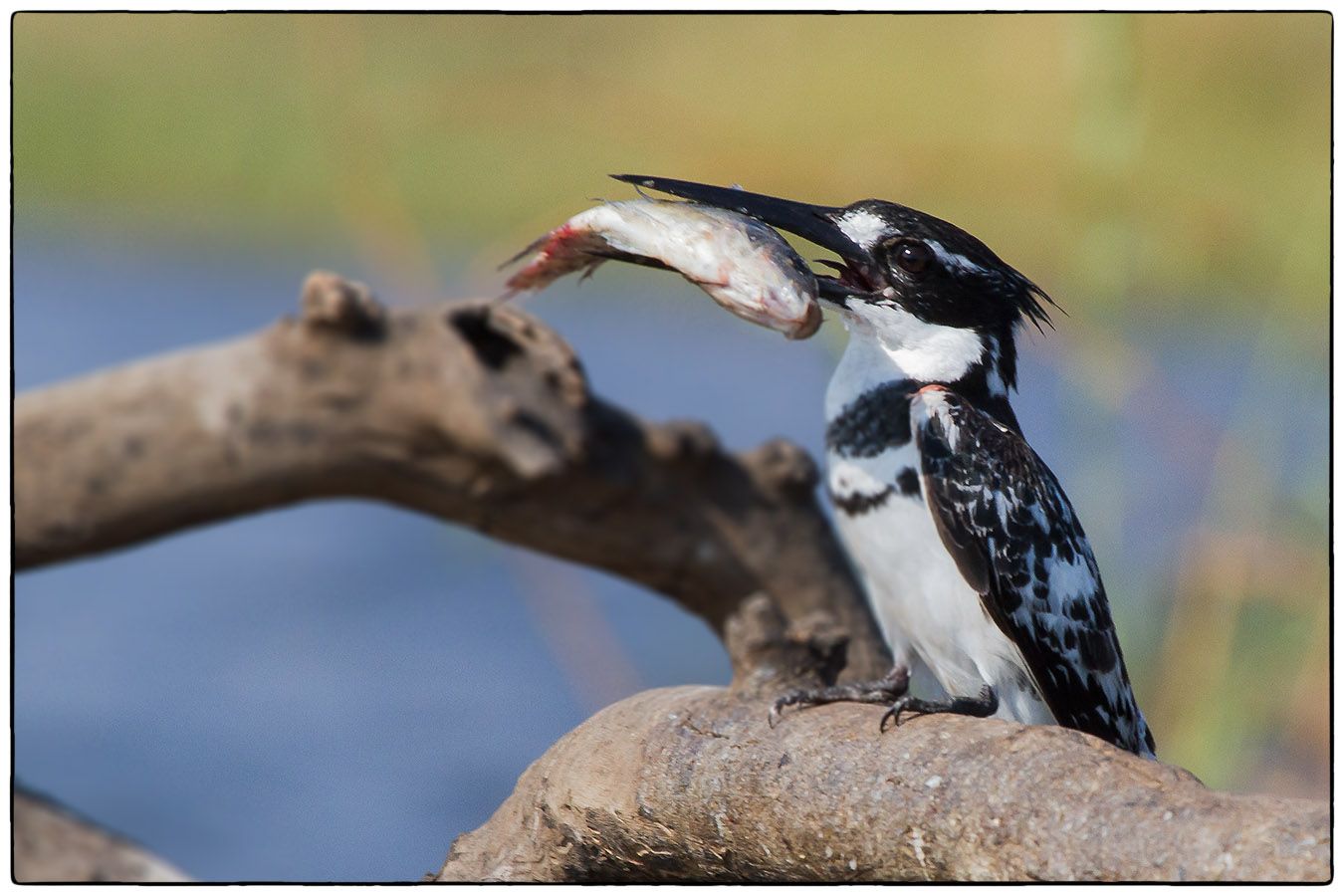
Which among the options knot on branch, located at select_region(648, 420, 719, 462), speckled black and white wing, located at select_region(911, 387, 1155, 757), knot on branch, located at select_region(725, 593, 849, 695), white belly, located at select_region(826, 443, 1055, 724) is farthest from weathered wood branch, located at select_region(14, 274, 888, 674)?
speckled black and white wing, located at select_region(911, 387, 1155, 757)

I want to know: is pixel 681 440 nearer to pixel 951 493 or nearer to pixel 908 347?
pixel 908 347

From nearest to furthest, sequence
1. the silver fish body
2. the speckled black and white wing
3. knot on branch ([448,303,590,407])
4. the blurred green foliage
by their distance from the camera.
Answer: the silver fish body, the speckled black and white wing, the blurred green foliage, knot on branch ([448,303,590,407])

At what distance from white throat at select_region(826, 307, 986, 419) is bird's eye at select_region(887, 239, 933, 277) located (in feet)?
0.18

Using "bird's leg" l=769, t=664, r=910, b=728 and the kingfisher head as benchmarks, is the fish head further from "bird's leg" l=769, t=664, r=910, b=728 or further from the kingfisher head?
"bird's leg" l=769, t=664, r=910, b=728

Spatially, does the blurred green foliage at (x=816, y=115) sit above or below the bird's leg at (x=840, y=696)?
above

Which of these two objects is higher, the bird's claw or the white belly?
the white belly

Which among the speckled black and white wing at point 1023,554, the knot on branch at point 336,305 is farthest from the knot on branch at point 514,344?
the speckled black and white wing at point 1023,554

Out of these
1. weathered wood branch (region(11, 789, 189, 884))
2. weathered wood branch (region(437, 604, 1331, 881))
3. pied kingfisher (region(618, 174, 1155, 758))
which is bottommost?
weathered wood branch (region(11, 789, 189, 884))

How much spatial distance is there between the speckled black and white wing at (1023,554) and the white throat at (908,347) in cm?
5

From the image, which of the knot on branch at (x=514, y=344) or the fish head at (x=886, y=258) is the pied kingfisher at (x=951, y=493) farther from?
the knot on branch at (x=514, y=344)

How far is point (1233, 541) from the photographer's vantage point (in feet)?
7.82

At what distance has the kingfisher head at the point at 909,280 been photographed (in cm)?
165

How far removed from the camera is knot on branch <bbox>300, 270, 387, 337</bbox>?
2.02 metres

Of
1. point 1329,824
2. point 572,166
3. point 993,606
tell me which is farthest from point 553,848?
point 572,166
